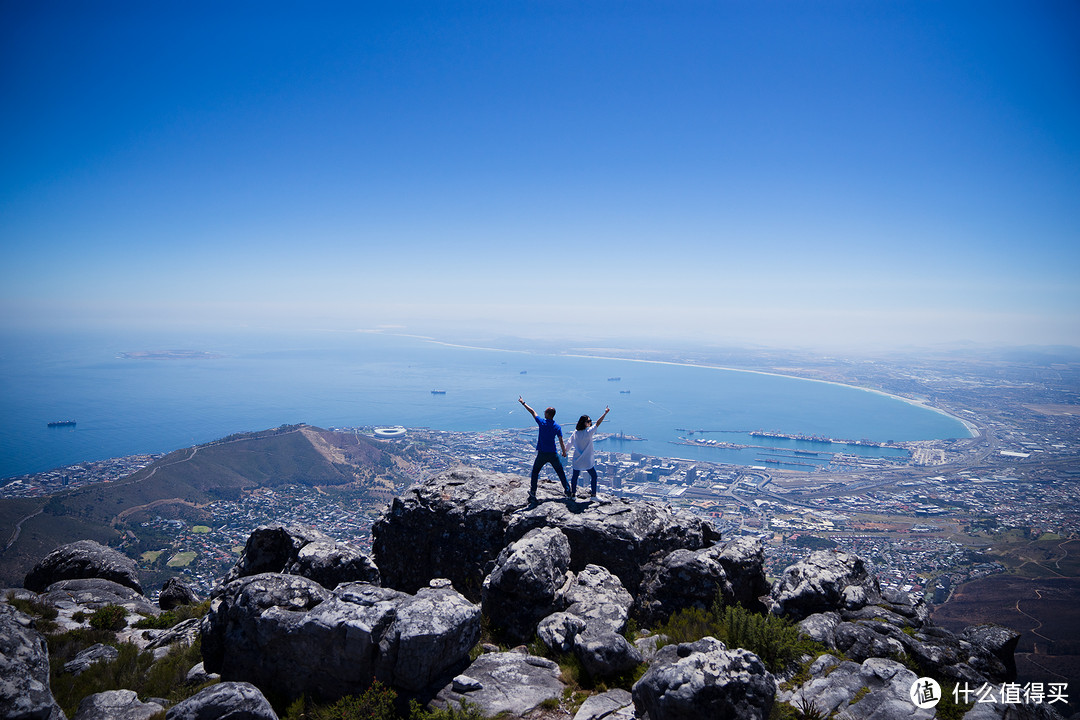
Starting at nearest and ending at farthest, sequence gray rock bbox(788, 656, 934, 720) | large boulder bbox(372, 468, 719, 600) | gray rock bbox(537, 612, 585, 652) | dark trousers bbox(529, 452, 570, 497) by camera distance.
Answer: gray rock bbox(788, 656, 934, 720) → gray rock bbox(537, 612, 585, 652) → large boulder bbox(372, 468, 719, 600) → dark trousers bbox(529, 452, 570, 497)

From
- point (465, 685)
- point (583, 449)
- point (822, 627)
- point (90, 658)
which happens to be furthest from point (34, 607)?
point (822, 627)

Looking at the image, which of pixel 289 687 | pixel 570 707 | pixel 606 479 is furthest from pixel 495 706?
pixel 606 479

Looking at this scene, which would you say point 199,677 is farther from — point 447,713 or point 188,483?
point 188,483

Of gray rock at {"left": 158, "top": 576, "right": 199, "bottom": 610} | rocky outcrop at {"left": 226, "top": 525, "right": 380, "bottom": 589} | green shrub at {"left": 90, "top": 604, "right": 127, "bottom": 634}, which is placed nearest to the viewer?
rocky outcrop at {"left": 226, "top": 525, "right": 380, "bottom": 589}

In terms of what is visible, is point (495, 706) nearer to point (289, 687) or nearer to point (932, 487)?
point (289, 687)

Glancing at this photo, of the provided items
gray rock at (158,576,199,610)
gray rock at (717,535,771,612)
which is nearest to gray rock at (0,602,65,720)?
gray rock at (158,576,199,610)

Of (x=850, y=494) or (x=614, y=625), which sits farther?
(x=850, y=494)

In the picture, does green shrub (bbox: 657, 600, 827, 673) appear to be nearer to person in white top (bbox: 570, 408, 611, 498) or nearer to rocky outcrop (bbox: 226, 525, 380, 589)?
person in white top (bbox: 570, 408, 611, 498)
